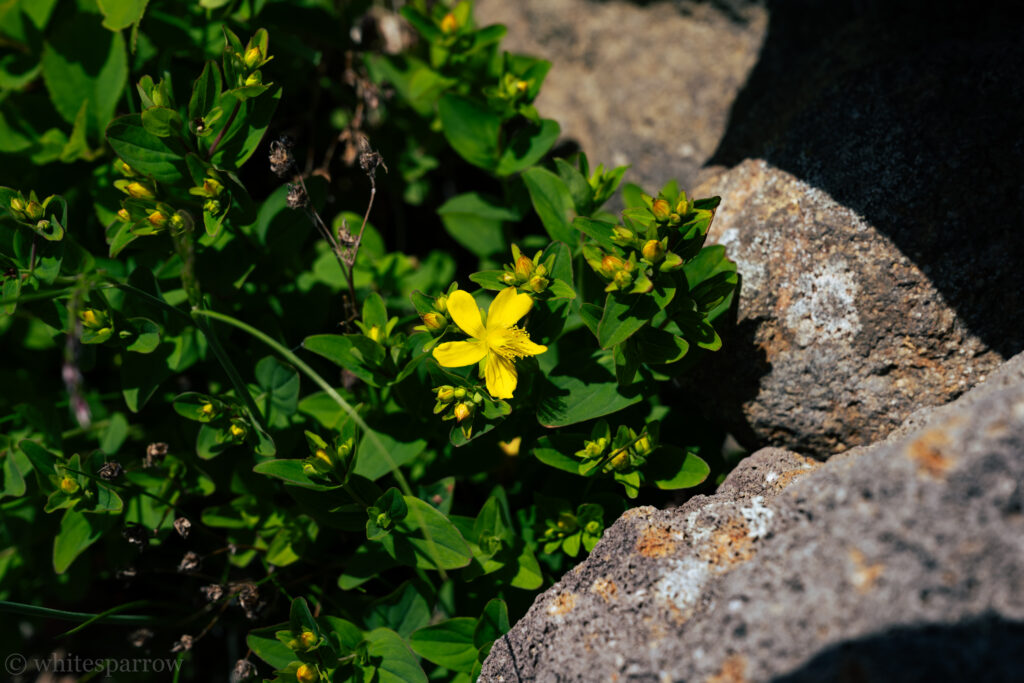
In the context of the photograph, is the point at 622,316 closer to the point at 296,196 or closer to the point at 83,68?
the point at 296,196

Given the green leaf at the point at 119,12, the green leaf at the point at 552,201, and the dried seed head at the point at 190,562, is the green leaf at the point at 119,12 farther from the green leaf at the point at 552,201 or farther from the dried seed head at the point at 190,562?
the dried seed head at the point at 190,562

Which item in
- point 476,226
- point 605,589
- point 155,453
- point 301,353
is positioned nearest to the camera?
point 605,589

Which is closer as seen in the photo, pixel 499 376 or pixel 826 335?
pixel 499 376

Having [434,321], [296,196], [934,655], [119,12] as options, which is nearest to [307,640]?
[434,321]

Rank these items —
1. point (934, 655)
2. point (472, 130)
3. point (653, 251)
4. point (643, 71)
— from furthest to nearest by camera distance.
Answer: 1. point (643, 71)
2. point (472, 130)
3. point (653, 251)
4. point (934, 655)

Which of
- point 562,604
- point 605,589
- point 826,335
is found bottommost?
point 562,604

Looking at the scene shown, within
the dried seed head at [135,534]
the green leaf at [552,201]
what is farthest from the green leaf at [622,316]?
the dried seed head at [135,534]

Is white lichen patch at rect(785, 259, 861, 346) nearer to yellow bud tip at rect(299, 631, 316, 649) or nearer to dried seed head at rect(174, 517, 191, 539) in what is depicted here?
yellow bud tip at rect(299, 631, 316, 649)

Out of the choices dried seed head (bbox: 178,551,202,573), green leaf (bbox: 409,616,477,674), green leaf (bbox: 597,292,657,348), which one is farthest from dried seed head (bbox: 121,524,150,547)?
green leaf (bbox: 597,292,657,348)
